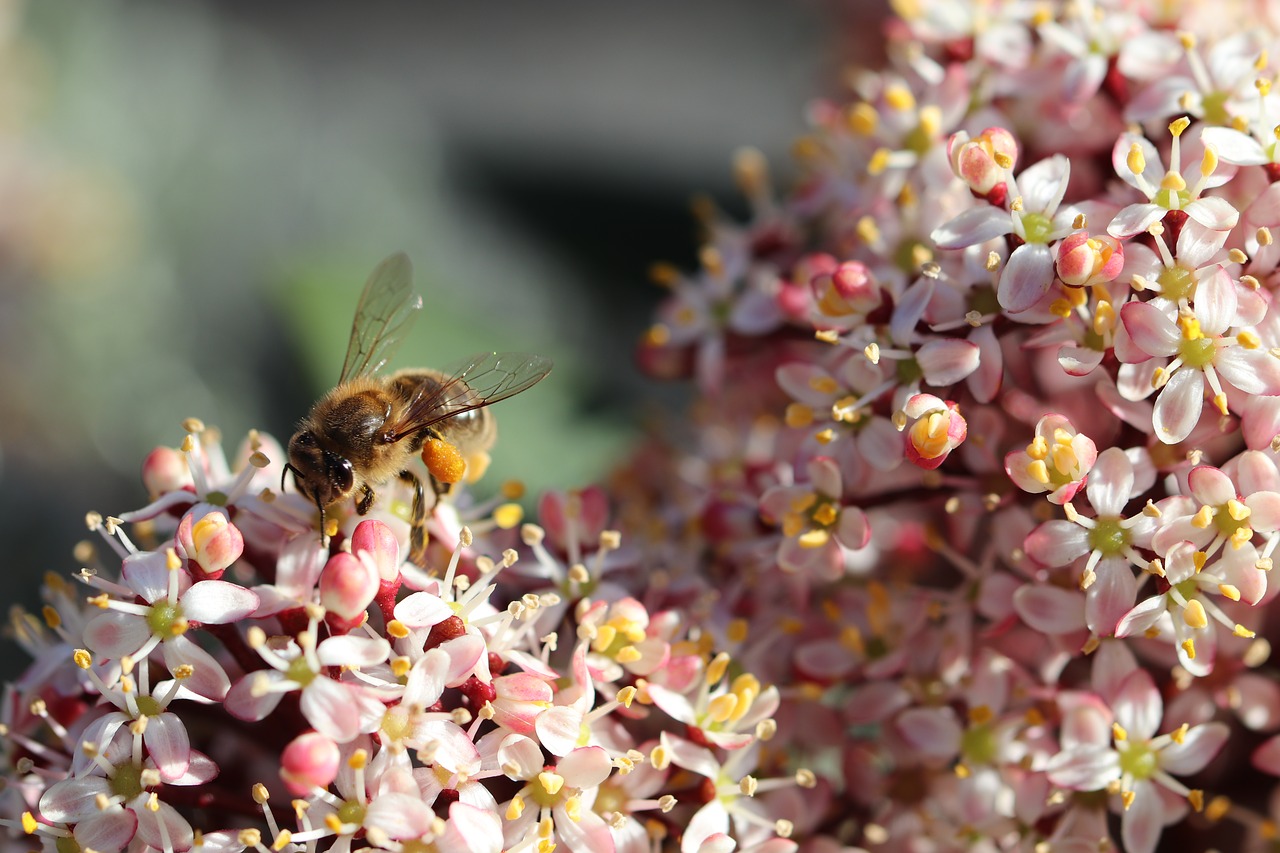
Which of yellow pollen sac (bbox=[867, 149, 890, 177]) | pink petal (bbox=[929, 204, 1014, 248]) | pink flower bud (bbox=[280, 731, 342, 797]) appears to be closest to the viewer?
pink flower bud (bbox=[280, 731, 342, 797])

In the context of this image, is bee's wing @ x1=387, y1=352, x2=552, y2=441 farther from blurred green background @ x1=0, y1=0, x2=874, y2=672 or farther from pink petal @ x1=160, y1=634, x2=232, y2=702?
blurred green background @ x1=0, y1=0, x2=874, y2=672

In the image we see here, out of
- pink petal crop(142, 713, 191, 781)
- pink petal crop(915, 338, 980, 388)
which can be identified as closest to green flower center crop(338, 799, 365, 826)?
pink petal crop(142, 713, 191, 781)

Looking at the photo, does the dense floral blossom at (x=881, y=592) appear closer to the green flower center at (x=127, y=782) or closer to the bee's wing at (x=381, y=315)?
the green flower center at (x=127, y=782)

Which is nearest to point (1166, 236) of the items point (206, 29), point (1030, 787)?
point (1030, 787)

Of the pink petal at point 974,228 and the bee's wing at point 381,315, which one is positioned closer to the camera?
the pink petal at point 974,228

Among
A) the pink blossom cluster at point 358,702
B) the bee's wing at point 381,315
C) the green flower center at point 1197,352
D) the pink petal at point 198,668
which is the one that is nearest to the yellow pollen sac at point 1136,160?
the green flower center at point 1197,352

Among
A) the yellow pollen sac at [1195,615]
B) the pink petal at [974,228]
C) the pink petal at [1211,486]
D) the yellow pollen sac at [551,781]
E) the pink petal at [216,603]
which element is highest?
the pink petal at [974,228]

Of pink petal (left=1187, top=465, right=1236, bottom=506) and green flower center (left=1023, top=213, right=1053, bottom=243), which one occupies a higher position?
green flower center (left=1023, top=213, right=1053, bottom=243)

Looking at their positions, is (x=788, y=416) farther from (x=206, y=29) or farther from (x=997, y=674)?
(x=206, y=29)
